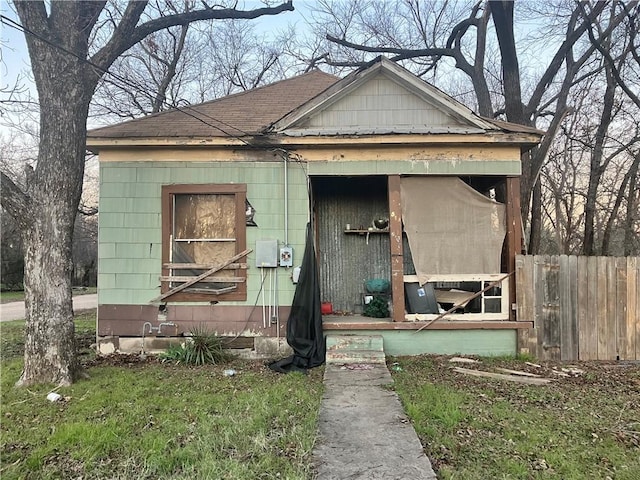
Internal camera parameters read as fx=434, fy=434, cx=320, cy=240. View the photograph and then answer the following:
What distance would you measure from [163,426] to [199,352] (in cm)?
259

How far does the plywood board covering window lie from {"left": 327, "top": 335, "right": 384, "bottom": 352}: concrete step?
1585 mm

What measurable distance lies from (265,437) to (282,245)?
3.63 meters

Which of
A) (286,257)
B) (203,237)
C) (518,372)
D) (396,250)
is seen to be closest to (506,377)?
(518,372)

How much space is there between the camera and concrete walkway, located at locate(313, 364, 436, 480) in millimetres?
3070

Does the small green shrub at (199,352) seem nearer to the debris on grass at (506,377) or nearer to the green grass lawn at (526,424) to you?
the green grass lawn at (526,424)

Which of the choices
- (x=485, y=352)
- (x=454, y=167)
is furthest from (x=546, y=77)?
(x=485, y=352)

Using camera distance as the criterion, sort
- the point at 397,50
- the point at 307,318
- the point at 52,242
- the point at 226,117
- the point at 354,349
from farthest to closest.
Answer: the point at 397,50 → the point at 226,117 → the point at 307,318 → the point at 354,349 → the point at 52,242

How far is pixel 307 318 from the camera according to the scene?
663cm

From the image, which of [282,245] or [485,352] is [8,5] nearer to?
[282,245]

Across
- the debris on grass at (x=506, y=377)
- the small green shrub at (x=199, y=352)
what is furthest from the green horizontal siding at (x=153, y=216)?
the debris on grass at (x=506, y=377)

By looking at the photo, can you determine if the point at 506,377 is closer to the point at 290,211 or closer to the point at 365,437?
the point at 365,437

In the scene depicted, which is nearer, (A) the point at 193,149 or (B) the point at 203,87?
(A) the point at 193,149

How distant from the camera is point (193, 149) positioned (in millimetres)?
6898

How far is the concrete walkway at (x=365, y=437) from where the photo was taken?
3.07 m
